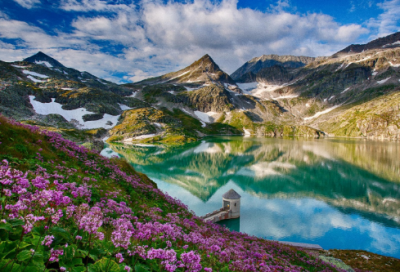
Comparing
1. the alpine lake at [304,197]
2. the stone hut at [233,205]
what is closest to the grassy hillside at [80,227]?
the stone hut at [233,205]

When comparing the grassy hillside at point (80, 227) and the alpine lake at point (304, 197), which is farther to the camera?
the alpine lake at point (304, 197)

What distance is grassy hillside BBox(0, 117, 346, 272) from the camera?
3.60 metres

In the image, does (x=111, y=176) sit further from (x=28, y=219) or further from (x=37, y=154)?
(x=28, y=219)

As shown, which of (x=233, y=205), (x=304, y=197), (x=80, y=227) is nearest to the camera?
(x=80, y=227)

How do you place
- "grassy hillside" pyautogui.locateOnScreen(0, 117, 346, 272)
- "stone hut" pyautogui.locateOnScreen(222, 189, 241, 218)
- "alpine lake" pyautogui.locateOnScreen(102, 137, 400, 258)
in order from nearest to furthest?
"grassy hillside" pyautogui.locateOnScreen(0, 117, 346, 272)
"alpine lake" pyautogui.locateOnScreen(102, 137, 400, 258)
"stone hut" pyautogui.locateOnScreen(222, 189, 241, 218)

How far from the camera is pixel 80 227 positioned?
13.1ft

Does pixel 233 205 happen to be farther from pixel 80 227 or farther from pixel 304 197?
pixel 80 227

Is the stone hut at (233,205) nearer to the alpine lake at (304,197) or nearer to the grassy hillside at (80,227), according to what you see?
the alpine lake at (304,197)

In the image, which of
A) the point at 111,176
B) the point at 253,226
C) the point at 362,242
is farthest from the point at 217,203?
the point at 111,176

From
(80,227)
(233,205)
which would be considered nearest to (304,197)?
(233,205)

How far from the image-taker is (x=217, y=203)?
1735 inches

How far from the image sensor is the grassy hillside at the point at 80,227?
3.60 meters

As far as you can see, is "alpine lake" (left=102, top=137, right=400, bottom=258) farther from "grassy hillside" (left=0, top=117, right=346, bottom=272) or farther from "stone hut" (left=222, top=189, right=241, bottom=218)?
"grassy hillside" (left=0, top=117, right=346, bottom=272)

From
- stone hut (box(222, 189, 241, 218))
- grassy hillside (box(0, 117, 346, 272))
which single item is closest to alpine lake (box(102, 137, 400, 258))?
stone hut (box(222, 189, 241, 218))
